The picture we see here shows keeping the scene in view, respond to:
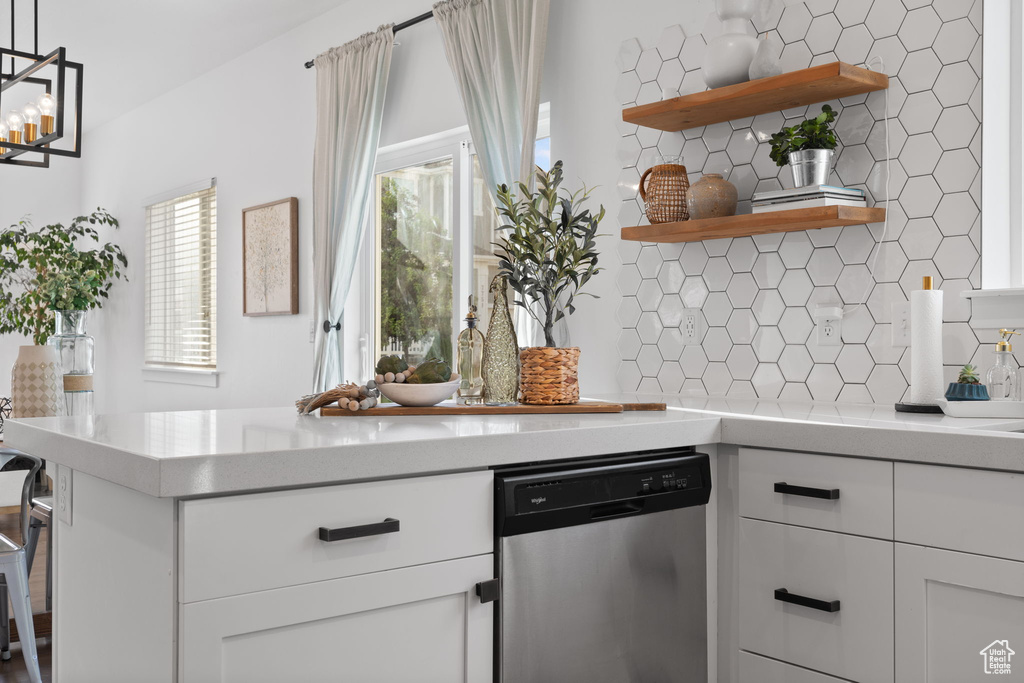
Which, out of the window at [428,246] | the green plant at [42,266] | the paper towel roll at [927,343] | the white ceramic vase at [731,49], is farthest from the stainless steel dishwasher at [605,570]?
the green plant at [42,266]

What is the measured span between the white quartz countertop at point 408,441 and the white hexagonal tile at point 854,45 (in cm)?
96

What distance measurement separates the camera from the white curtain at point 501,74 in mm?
3062

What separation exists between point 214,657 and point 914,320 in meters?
1.59

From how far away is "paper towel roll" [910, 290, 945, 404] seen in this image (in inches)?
77.0

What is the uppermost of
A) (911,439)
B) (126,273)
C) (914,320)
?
(126,273)

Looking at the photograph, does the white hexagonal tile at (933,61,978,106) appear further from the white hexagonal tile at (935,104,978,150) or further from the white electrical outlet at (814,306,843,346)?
the white electrical outlet at (814,306,843,346)

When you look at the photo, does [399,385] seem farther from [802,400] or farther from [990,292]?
[990,292]

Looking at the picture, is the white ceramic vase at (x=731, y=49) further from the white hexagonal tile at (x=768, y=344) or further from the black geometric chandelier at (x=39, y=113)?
the black geometric chandelier at (x=39, y=113)

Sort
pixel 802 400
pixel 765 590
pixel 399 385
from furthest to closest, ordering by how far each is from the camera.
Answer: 1. pixel 802 400
2. pixel 399 385
3. pixel 765 590

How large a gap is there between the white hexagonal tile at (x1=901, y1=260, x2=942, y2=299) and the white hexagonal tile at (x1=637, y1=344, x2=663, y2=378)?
31.3 inches

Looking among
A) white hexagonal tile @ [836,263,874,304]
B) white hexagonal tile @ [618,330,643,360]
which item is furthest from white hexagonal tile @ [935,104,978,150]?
white hexagonal tile @ [618,330,643,360]

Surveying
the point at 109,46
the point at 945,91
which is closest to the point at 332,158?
the point at 109,46

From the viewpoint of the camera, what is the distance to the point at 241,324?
4957mm

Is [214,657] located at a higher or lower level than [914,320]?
lower
